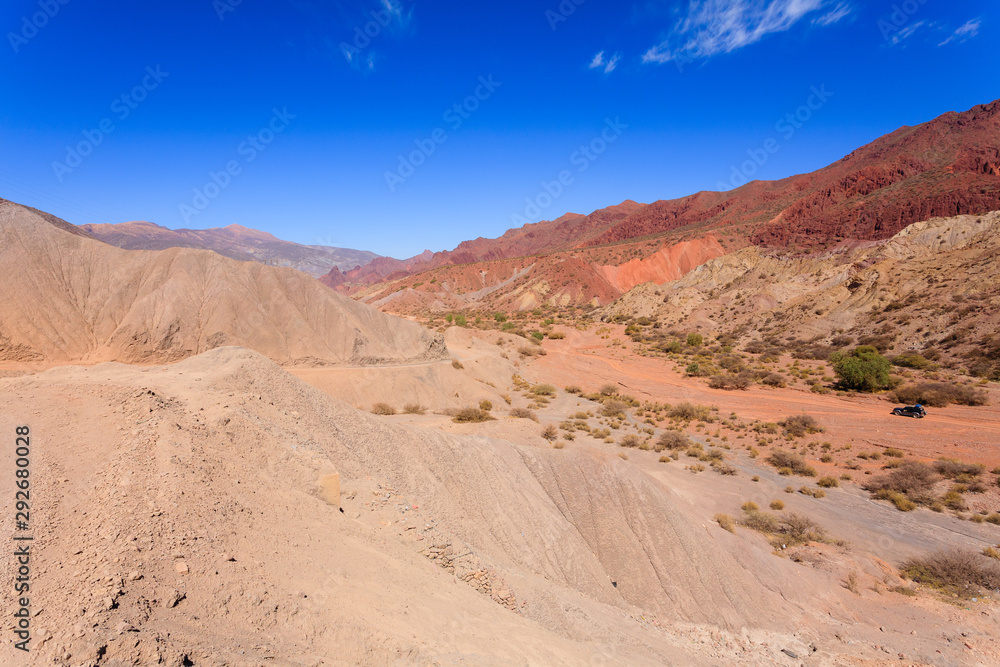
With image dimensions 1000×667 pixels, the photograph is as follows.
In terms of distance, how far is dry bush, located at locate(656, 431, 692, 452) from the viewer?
20.0m

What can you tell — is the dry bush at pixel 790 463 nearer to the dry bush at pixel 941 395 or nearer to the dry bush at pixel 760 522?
the dry bush at pixel 760 522

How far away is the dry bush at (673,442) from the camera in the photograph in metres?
20.0

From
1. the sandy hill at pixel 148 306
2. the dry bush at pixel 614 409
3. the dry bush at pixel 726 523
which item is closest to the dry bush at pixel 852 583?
the dry bush at pixel 726 523

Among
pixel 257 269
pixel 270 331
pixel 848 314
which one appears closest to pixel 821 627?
pixel 270 331

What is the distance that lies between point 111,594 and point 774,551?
14662mm

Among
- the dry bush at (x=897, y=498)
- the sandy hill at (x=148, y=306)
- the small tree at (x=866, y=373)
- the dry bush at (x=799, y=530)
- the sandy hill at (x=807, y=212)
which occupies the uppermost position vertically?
the sandy hill at (x=807, y=212)

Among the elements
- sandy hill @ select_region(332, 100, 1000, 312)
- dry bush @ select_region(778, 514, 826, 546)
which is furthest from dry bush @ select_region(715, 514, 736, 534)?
sandy hill @ select_region(332, 100, 1000, 312)

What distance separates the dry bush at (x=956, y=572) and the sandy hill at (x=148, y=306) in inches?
916

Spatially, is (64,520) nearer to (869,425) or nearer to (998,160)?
(869,425)

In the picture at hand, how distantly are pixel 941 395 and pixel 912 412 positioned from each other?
3.28m

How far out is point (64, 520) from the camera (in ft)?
13.7

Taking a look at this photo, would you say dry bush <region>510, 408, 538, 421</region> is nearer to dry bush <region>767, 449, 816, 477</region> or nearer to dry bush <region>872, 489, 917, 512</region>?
dry bush <region>767, 449, 816, 477</region>

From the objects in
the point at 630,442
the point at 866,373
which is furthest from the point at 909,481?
the point at 866,373

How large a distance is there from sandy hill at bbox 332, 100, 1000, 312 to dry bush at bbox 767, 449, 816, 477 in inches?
2303
